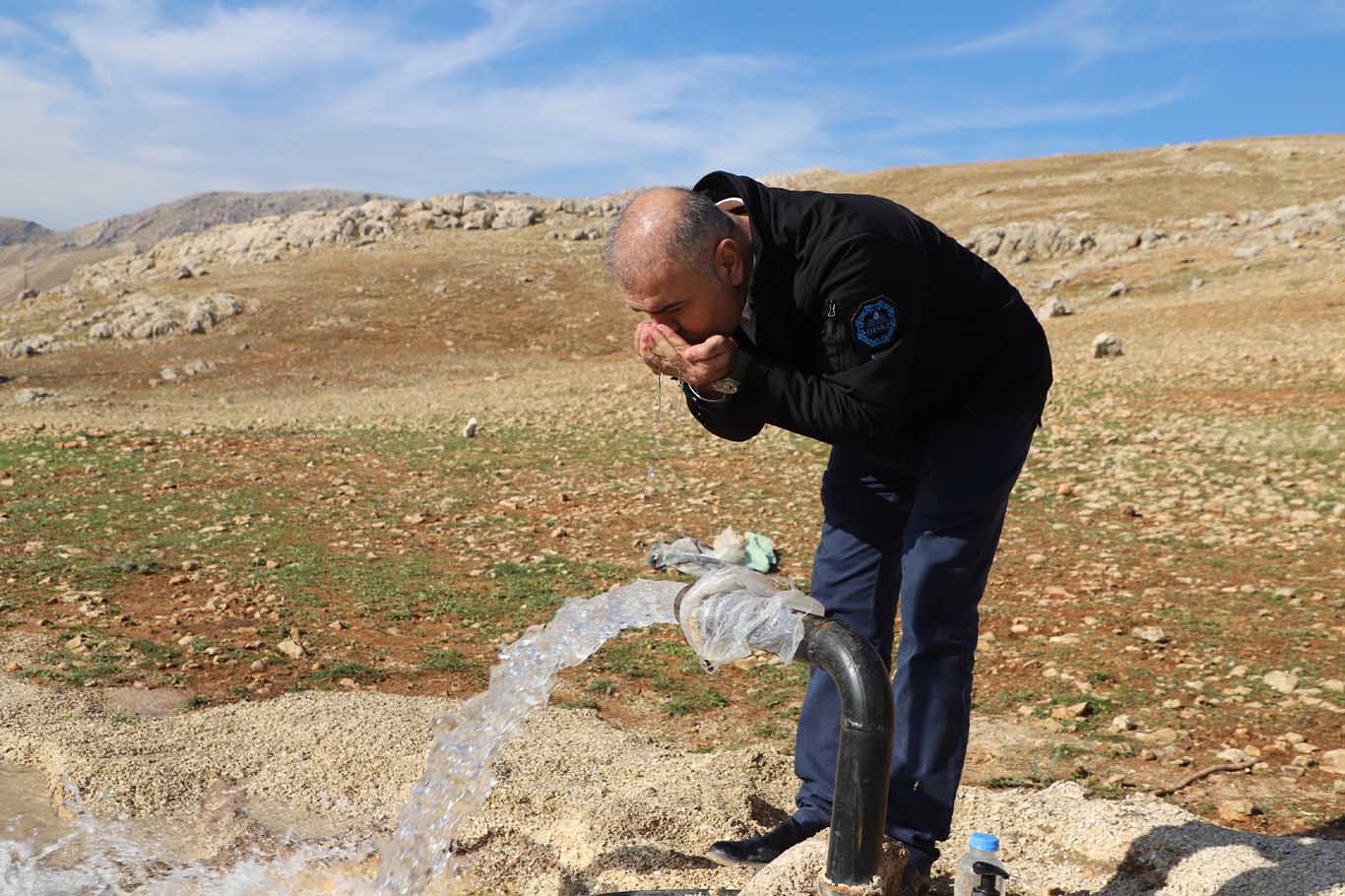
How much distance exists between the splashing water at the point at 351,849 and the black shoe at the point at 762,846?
595 millimetres

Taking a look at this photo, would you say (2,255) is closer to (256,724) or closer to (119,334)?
(119,334)

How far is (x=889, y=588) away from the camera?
2.71m

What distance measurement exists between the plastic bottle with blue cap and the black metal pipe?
314mm

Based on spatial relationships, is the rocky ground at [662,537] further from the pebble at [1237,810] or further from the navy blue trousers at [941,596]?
the navy blue trousers at [941,596]

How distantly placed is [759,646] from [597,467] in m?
7.21

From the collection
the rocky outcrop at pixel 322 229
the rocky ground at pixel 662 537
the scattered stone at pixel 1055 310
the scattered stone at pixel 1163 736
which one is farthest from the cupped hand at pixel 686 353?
the rocky outcrop at pixel 322 229

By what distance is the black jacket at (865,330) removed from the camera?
7.22 feet

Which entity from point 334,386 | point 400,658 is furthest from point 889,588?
point 334,386

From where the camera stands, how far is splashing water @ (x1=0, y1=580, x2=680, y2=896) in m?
2.73

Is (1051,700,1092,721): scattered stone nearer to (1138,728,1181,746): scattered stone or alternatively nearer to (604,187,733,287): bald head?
(1138,728,1181,746): scattered stone

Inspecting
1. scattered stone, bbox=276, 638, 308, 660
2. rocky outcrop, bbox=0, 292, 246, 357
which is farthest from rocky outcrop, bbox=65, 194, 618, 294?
scattered stone, bbox=276, 638, 308, 660

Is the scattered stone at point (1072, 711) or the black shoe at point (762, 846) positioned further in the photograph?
the scattered stone at point (1072, 711)

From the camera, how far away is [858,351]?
7.27ft

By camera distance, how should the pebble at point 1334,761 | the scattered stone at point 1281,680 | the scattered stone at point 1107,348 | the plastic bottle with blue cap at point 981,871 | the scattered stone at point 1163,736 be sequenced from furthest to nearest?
the scattered stone at point 1107,348 → the scattered stone at point 1281,680 → the scattered stone at point 1163,736 → the pebble at point 1334,761 → the plastic bottle with blue cap at point 981,871
